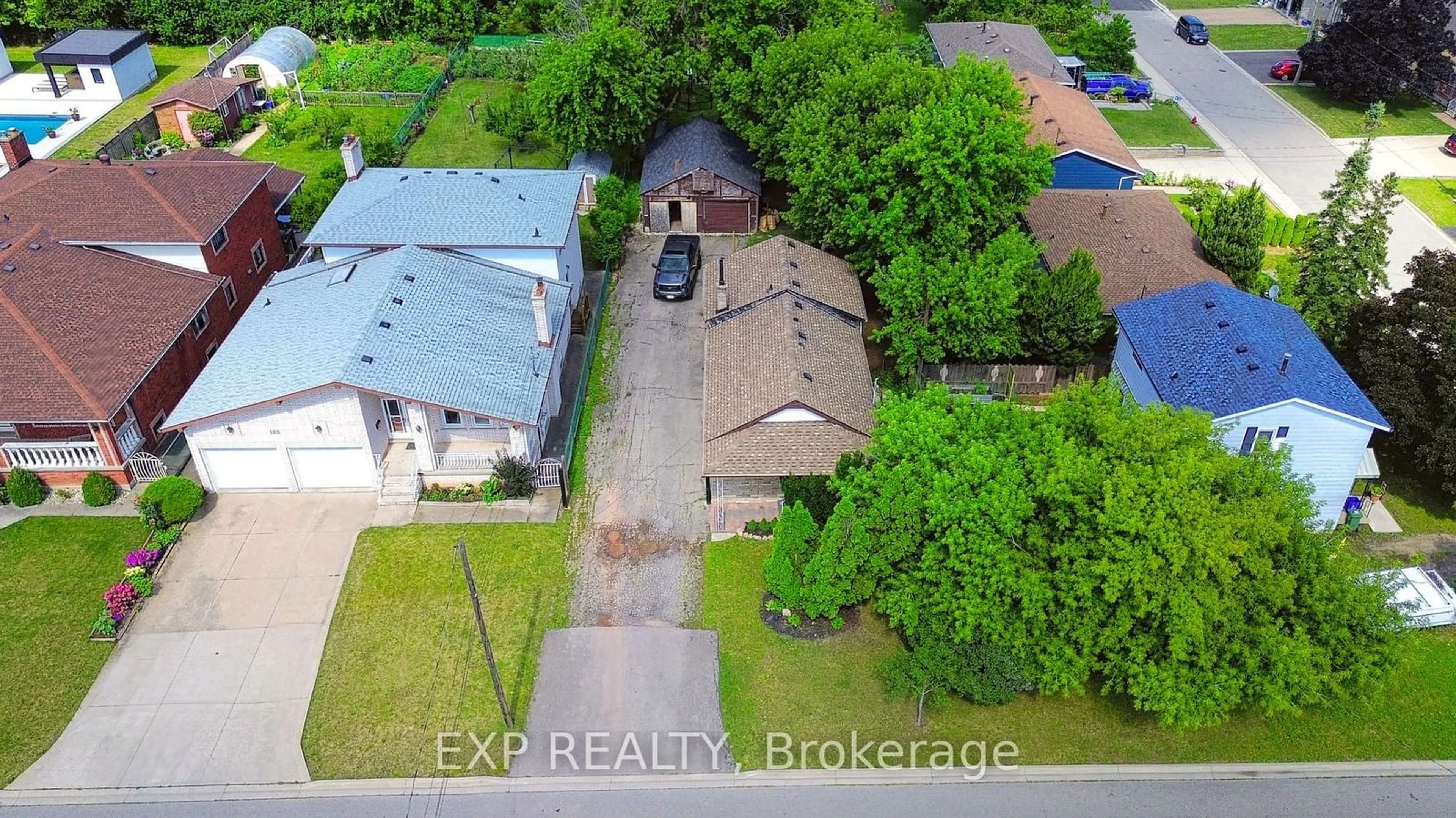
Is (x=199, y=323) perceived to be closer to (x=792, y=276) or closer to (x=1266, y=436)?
(x=792, y=276)

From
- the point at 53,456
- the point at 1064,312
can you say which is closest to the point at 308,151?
the point at 53,456

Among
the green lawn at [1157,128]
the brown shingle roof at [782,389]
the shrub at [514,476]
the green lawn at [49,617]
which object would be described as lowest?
the green lawn at [49,617]

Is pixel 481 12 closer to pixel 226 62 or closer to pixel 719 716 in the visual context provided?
pixel 226 62

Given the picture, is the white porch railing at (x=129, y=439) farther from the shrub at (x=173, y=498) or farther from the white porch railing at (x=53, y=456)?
the shrub at (x=173, y=498)

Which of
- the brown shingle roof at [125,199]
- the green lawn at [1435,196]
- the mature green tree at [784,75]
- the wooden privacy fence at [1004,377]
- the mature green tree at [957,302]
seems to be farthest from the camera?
the green lawn at [1435,196]

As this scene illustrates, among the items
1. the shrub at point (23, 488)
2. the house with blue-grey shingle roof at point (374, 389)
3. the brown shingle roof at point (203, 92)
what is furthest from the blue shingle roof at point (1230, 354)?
the brown shingle roof at point (203, 92)

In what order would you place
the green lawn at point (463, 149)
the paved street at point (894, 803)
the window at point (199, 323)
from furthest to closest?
the green lawn at point (463, 149) < the window at point (199, 323) < the paved street at point (894, 803)

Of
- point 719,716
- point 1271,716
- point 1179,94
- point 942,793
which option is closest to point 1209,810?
point 1271,716
